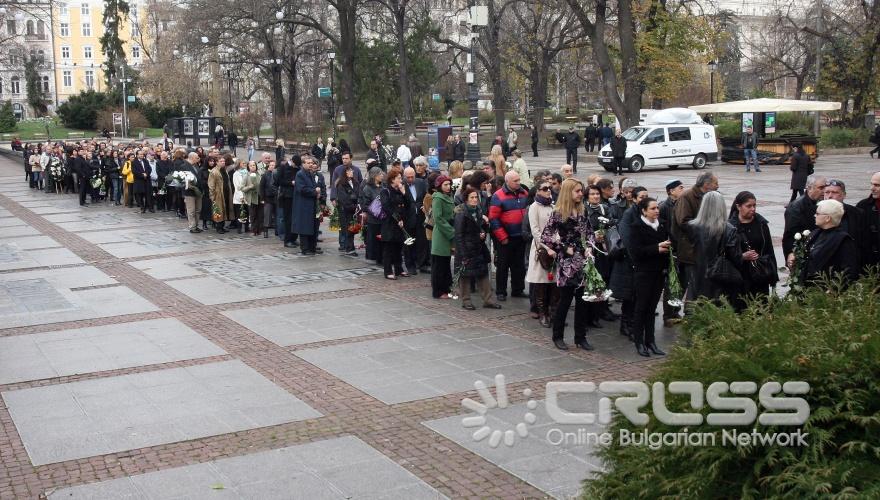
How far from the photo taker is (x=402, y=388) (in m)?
9.01

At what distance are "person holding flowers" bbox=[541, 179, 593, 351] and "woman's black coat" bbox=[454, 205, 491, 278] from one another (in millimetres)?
1805

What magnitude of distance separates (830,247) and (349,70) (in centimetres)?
4012

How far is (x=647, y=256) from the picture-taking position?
31.5 feet

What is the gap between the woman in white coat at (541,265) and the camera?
1077 centimetres

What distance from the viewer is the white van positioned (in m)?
35.0

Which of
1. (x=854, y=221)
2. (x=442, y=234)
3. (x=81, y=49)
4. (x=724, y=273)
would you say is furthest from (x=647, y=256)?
(x=81, y=49)

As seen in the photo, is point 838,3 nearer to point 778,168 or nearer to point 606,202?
point 778,168

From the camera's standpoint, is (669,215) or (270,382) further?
(669,215)

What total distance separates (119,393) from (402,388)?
2504 millimetres

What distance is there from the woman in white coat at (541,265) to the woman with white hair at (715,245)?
1.47 meters

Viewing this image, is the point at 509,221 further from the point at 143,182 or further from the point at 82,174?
the point at 82,174

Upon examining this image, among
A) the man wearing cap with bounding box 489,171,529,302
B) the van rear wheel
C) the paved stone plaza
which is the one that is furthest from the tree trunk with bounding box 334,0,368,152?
the man wearing cap with bounding box 489,171,529,302

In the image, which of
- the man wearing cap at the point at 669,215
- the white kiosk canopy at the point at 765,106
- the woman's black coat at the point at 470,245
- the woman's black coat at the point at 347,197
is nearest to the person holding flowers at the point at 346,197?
the woman's black coat at the point at 347,197

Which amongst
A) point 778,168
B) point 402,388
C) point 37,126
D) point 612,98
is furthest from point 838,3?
point 37,126
